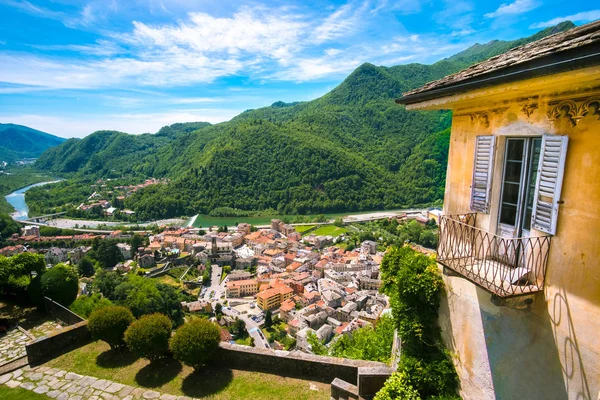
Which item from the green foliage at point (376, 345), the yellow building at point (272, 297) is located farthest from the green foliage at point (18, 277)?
the yellow building at point (272, 297)

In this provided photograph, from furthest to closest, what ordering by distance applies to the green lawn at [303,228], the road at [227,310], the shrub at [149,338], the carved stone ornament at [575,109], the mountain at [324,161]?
the mountain at [324,161], the green lawn at [303,228], the road at [227,310], the shrub at [149,338], the carved stone ornament at [575,109]

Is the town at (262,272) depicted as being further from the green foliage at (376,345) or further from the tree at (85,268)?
the green foliage at (376,345)

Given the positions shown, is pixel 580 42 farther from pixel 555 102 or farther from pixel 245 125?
pixel 245 125

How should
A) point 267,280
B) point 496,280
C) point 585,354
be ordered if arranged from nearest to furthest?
1. point 585,354
2. point 496,280
3. point 267,280

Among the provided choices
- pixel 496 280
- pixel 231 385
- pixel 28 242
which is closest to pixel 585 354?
pixel 496 280

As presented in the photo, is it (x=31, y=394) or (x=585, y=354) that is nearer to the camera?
(x=585, y=354)

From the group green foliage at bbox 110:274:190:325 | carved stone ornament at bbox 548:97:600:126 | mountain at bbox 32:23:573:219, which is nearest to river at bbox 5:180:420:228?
mountain at bbox 32:23:573:219
